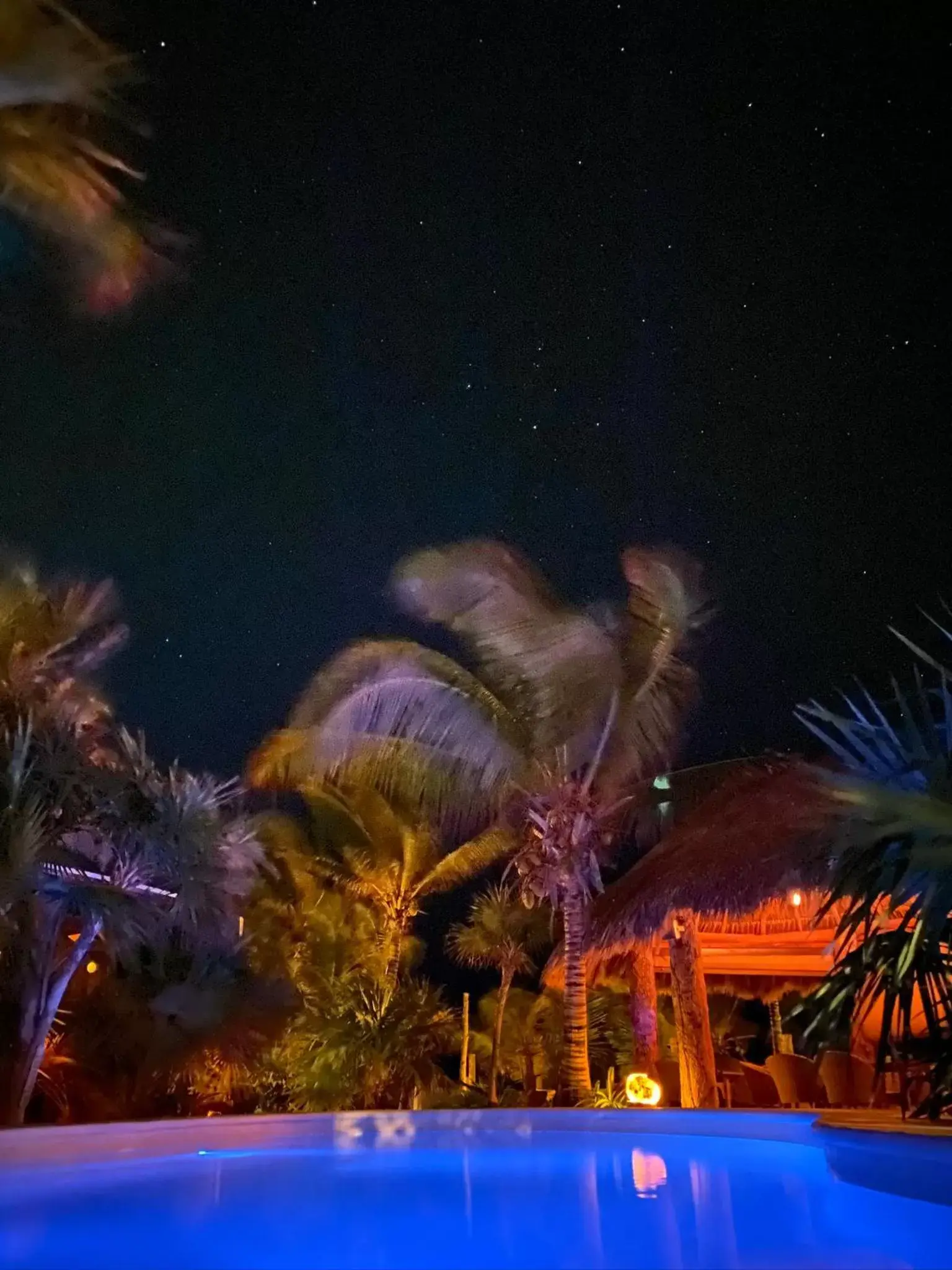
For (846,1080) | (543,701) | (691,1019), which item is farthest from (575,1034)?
(543,701)

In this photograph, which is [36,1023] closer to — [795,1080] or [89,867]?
[89,867]

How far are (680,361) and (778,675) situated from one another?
8.16 metres

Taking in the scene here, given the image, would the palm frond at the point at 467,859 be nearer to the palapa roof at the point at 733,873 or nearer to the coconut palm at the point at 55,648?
the palapa roof at the point at 733,873

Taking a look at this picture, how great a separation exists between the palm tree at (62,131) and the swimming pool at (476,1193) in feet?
19.5

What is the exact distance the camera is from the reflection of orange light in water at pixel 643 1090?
1074 cm

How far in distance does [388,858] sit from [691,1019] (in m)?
7.28

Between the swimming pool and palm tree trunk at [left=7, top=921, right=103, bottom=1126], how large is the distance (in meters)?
1.99

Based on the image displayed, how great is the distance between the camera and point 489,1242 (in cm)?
417

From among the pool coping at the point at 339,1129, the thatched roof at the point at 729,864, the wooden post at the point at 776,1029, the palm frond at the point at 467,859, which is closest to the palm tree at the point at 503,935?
the palm frond at the point at 467,859

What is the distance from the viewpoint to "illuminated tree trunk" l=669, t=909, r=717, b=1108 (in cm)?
1041

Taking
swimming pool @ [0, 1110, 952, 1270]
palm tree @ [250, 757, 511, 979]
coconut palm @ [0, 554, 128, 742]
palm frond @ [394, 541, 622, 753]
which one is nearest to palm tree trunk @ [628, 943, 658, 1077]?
palm frond @ [394, 541, 622, 753]

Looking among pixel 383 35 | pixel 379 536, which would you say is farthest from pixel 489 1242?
pixel 379 536

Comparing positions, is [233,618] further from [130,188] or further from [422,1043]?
[130,188]

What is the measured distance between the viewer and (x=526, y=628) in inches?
464
